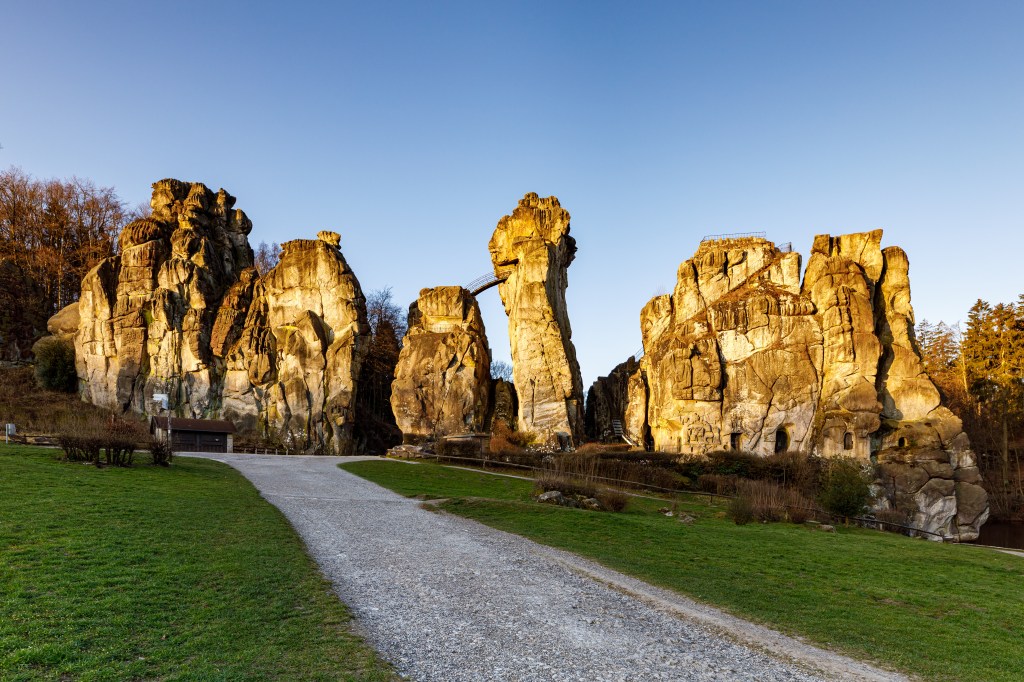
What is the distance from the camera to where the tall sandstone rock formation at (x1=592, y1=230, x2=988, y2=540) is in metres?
40.4

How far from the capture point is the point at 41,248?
202 ft

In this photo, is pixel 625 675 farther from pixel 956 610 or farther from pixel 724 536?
pixel 724 536

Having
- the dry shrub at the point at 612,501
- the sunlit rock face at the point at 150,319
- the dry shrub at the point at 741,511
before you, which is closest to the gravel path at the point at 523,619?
the dry shrub at the point at 612,501

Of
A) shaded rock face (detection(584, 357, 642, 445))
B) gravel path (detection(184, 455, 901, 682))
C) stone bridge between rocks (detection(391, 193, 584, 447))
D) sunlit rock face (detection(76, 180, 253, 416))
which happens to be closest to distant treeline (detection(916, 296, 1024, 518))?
shaded rock face (detection(584, 357, 642, 445))

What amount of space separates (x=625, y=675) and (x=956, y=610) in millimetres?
7786

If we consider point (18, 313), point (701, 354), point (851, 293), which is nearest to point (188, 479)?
point (701, 354)

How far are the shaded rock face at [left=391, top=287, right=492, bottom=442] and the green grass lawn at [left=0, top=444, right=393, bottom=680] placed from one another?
34279mm

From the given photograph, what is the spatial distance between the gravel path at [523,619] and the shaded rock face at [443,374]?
1381 inches

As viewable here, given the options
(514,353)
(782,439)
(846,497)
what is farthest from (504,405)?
(846,497)

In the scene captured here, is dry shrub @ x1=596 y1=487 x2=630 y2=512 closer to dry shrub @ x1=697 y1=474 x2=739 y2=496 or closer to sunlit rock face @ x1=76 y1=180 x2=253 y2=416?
dry shrub @ x1=697 y1=474 x2=739 y2=496

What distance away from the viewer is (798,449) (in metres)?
44.0

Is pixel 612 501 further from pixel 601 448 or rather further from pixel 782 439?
pixel 782 439

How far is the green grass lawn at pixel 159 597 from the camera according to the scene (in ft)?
19.8

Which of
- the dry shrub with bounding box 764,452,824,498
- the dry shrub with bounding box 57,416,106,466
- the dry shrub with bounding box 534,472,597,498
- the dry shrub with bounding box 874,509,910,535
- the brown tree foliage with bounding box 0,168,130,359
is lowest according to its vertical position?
the dry shrub with bounding box 874,509,910,535
